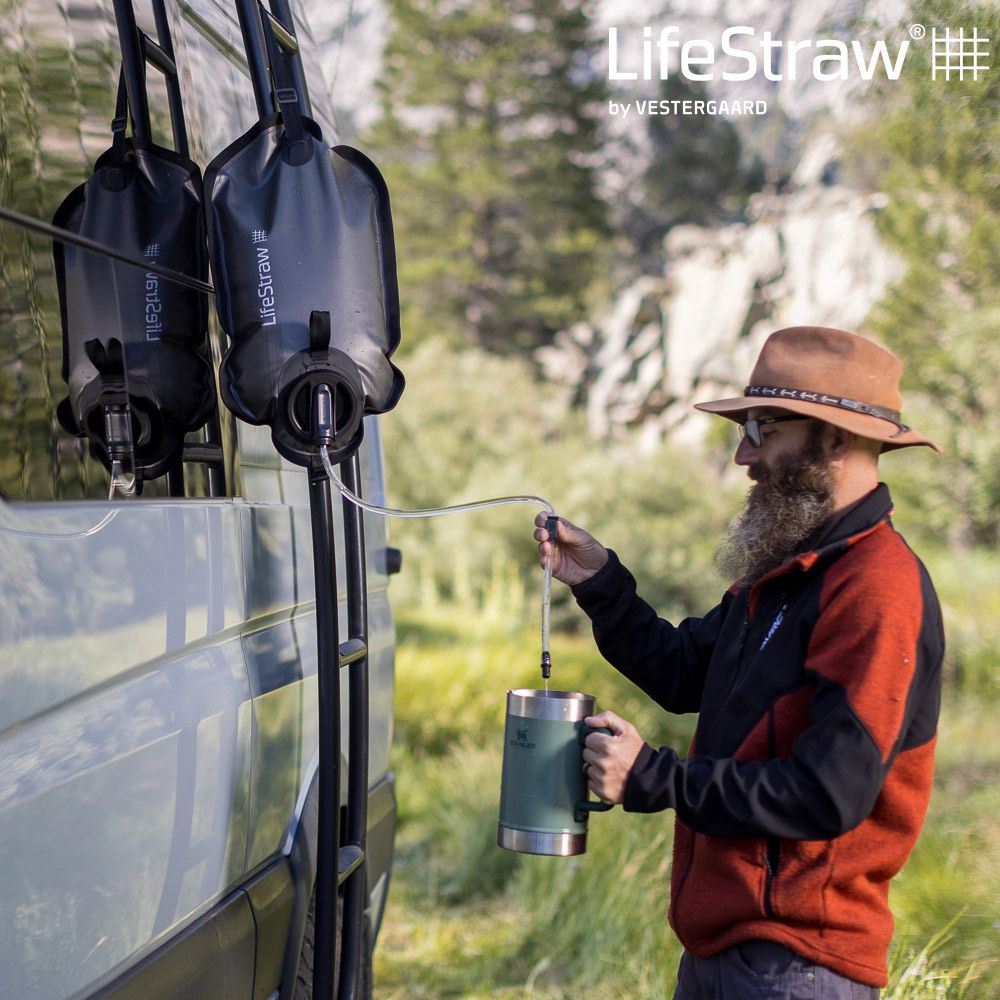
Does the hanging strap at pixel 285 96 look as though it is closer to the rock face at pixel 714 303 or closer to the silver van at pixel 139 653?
the silver van at pixel 139 653

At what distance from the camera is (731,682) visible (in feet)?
7.88

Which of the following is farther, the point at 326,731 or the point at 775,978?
the point at 326,731

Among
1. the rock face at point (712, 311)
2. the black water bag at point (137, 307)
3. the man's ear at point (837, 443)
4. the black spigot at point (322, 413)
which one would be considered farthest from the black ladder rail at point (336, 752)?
the rock face at point (712, 311)

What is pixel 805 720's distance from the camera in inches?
86.4

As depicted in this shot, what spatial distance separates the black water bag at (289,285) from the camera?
7.54ft

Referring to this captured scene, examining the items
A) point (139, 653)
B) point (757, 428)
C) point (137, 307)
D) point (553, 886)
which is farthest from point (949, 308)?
point (139, 653)

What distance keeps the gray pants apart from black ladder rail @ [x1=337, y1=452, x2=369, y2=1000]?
870mm

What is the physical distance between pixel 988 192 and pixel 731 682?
7.56 m

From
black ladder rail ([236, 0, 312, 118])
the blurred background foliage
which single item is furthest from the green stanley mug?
black ladder rail ([236, 0, 312, 118])

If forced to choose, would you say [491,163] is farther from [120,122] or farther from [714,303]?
[120,122]

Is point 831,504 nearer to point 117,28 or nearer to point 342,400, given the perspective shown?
point 342,400

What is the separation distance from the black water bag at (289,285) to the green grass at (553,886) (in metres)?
2.18

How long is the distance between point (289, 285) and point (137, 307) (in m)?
0.29

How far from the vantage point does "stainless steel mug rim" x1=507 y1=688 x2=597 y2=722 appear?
7.61 feet
